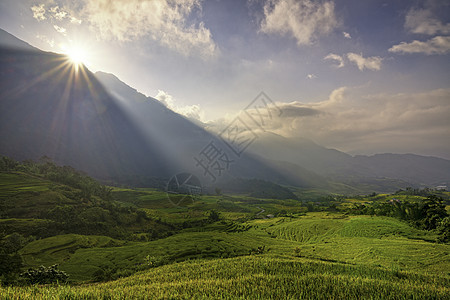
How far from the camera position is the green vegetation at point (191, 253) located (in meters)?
8.95

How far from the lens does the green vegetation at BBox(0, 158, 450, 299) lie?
29.4ft

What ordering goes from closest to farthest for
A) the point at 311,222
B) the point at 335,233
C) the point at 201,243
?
the point at 201,243
the point at 335,233
the point at 311,222

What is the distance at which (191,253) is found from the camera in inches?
1213

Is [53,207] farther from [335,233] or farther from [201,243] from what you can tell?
[335,233]

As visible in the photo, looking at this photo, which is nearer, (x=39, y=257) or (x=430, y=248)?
(x=430, y=248)

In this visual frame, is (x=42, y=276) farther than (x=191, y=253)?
No

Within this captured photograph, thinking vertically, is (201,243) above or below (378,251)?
below

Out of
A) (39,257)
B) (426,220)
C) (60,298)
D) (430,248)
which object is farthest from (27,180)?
(426,220)

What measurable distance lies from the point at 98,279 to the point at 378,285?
3427cm

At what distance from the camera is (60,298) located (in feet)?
22.5

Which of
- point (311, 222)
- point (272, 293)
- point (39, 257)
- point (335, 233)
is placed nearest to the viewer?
point (272, 293)

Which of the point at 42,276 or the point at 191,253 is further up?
the point at 191,253

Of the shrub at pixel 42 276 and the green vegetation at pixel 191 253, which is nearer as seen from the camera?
Answer: the green vegetation at pixel 191 253

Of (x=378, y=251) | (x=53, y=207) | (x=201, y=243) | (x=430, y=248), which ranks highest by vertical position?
(x=430, y=248)
